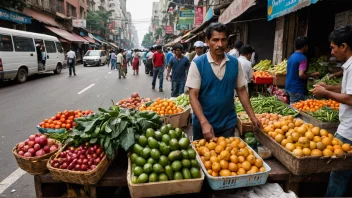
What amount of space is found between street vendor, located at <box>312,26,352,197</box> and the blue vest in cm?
96

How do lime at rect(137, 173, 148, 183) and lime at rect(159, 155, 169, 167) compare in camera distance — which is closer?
lime at rect(137, 173, 148, 183)

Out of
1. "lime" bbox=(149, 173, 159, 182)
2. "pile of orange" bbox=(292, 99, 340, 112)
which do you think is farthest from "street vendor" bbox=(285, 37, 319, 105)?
"lime" bbox=(149, 173, 159, 182)

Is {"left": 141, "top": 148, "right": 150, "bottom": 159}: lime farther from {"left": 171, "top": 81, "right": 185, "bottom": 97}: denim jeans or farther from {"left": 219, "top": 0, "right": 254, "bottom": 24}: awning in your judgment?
{"left": 219, "top": 0, "right": 254, "bottom": 24}: awning

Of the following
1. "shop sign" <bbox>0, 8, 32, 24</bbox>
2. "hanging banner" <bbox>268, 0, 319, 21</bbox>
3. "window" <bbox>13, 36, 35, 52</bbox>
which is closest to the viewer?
"hanging banner" <bbox>268, 0, 319, 21</bbox>

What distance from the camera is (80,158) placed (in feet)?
8.48

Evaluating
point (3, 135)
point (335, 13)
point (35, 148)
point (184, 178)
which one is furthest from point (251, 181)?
point (335, 13)

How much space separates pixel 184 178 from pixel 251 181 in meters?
0.64

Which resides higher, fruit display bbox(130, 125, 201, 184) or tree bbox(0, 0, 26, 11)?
tree bbox(0, 0, 26, 11)

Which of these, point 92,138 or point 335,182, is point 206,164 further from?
point 335,182

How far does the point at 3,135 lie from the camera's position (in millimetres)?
5824

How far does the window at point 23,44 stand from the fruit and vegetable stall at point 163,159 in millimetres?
11741

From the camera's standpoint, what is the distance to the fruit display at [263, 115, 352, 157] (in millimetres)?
2572

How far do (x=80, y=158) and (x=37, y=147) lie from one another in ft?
1.91

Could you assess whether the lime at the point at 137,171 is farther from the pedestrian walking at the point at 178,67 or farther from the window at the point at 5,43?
the window at the point at 5,43
